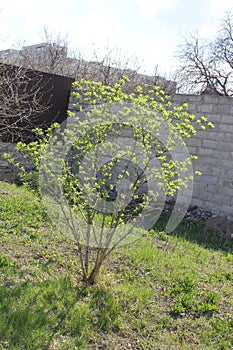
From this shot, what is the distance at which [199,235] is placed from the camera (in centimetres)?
532

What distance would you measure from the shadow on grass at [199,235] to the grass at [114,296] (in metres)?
0.28

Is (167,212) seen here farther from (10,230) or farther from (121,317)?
(121,317)

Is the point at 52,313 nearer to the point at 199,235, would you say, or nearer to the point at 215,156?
the point at 199,235

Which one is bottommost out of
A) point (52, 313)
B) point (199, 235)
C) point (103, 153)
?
point (52, 313)

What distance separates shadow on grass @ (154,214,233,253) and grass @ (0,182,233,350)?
0.91 feet

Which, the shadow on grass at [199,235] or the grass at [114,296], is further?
the shadow on grass at [199,235]

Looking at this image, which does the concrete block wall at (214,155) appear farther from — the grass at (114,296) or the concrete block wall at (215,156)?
the grass at (114,296)

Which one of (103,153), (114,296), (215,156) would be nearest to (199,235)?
(215,156)

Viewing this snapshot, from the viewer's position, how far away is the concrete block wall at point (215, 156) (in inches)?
233

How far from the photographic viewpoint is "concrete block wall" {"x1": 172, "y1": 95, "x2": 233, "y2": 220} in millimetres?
5920

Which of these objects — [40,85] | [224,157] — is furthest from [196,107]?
[40,85]

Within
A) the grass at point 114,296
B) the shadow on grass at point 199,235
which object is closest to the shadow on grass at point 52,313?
the grass at point 114,296

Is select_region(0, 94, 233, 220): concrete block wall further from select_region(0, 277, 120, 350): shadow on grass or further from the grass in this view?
select_region(0, 277, 120, 350): shadow on grass

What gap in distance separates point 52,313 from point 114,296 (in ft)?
1.96
